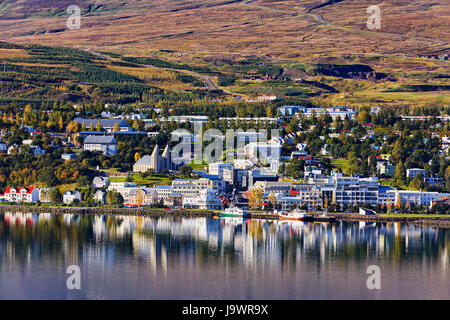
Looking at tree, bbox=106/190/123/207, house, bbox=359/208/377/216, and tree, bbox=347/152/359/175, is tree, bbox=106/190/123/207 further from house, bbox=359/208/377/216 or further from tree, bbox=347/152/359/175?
tree, bbox=347/152/359/175

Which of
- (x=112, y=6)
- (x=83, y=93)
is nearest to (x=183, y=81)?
(x=83, y=93)

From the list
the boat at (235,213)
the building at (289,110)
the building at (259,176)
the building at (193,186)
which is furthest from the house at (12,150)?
the building at (289,110)

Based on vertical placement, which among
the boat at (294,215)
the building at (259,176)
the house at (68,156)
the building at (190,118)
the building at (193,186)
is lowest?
the boat at (294,215)

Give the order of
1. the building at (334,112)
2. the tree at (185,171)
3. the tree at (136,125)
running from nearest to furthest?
1. the tree at (185,171)
2. the tree at (136,125)
3. the building at (334,112)

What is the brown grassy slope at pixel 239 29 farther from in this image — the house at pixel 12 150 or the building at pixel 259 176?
the building at pixel 259 176

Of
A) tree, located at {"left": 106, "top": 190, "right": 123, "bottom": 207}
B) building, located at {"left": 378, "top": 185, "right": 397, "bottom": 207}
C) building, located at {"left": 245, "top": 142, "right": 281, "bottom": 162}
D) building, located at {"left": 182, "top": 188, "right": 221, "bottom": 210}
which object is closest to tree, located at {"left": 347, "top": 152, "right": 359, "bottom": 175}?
building, located at {"left": 378, "top": 185, "right": 397, "bottom": 207}

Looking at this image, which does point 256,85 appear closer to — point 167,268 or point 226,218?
point 226,218

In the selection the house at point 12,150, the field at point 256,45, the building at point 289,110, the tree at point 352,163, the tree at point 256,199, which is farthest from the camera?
the field at point 256,45
